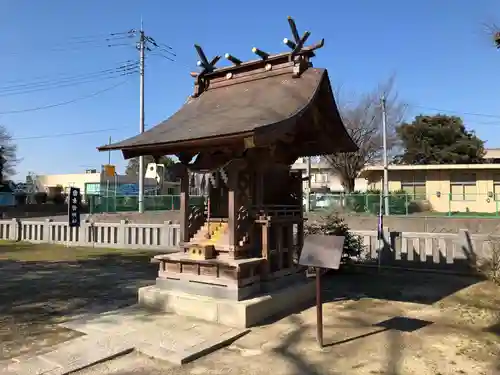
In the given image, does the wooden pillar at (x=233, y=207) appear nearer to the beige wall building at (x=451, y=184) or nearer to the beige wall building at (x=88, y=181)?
the beige wall building at (x=451, y=184)

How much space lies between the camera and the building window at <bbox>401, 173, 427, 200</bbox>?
34.9 m

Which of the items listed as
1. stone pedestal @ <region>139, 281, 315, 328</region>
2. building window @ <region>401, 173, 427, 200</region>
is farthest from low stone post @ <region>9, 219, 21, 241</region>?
building window @ <region>401, 173, 427, 200</region>

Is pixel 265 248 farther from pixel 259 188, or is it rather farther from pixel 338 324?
pixel 338 324

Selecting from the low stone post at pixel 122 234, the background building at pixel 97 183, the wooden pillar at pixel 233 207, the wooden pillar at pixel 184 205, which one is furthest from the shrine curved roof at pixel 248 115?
the background building at pixel 97 183

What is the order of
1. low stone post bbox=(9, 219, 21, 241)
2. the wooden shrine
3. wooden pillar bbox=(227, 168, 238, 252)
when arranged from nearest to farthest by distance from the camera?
the wooden shrine, wooden pillar bbox=(227, 168, 238, 252), low stone post bbox=(9, 219, 21, 241)

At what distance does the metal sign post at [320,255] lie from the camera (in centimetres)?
520

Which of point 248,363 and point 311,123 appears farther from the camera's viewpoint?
point 311,123

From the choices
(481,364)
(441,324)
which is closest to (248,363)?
(481,364)

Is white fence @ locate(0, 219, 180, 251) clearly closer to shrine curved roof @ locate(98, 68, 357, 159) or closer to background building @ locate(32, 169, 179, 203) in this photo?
shrine curved roof @ locate(98, 68, 357, 159)

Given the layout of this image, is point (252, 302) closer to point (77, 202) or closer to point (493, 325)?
point (493, 325)

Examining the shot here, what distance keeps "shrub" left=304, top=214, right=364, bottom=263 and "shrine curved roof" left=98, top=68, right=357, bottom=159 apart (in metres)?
3.06

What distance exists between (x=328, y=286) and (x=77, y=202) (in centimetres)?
1167

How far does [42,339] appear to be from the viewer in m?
5.64

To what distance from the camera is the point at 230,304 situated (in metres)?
6.26
